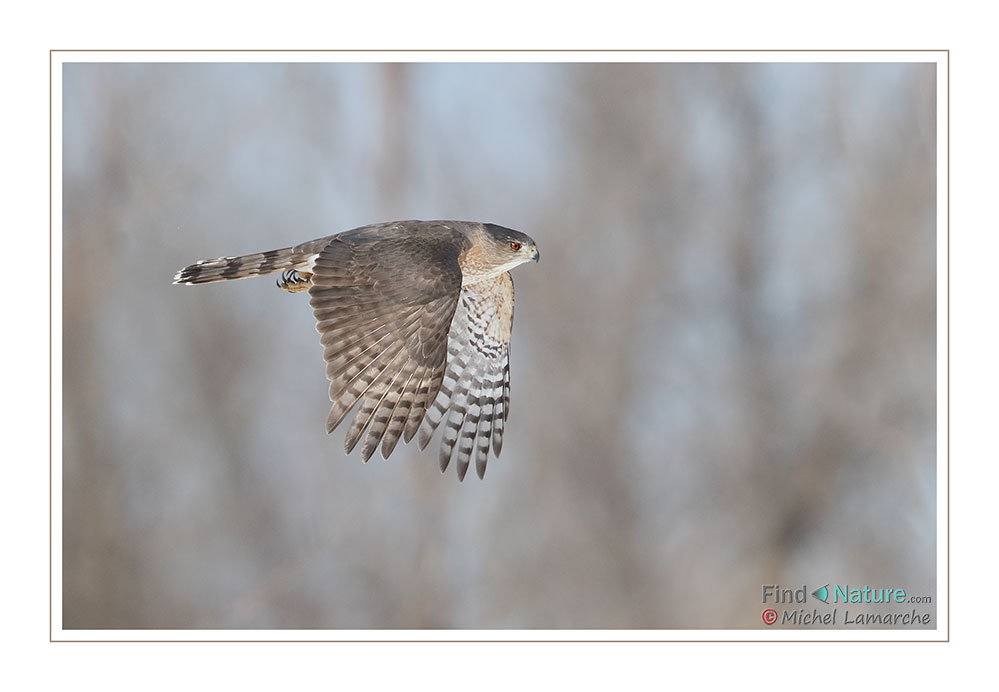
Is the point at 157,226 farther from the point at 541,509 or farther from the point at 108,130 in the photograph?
the point at 541,509

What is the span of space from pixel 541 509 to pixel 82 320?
307 cm

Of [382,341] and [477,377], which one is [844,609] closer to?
[477,377]

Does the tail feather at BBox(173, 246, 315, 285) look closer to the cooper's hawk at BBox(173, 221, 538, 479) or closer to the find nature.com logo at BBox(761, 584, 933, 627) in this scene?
the cooper's hawk at BBox(173, 221, 538, 479)

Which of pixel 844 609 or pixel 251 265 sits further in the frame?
pixel 844 609

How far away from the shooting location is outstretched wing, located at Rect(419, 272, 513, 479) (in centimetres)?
438

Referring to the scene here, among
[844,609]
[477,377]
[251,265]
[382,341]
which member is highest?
[251,265]

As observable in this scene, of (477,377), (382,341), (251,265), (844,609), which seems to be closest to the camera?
(382,341)

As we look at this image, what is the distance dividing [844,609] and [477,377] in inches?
98.0

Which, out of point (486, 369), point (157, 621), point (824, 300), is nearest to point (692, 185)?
point (824, 300)

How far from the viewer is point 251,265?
406cm

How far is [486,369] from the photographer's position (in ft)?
14.5

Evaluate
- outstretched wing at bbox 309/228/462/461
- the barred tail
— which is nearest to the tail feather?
the barred tail

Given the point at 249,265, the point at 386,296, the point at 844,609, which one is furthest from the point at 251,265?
the point at 844,609

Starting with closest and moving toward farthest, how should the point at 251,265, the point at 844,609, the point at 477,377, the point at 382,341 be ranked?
the point at 382,341
the point at 251,265
the point at 477,377
the point at 844,609
